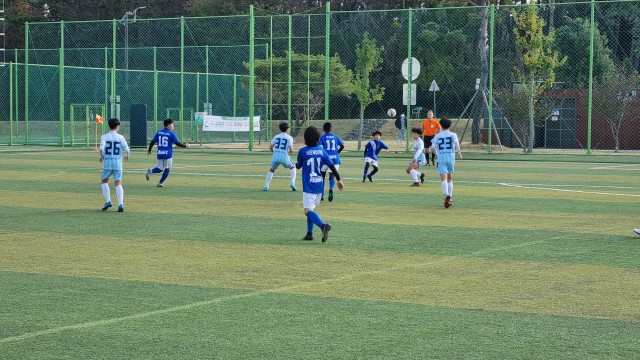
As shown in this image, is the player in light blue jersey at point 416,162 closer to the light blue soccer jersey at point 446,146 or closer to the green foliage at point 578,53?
the light blue soccer jersey at point 446,146

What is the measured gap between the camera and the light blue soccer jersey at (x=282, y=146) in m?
22.7

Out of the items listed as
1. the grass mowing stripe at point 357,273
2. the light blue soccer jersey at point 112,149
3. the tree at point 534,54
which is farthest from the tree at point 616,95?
the grass mowing stripe at point 357,273

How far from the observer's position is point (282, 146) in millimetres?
22734

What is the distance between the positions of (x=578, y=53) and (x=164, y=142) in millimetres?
35017

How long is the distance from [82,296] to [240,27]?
164ft

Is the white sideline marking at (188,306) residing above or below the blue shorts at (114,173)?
below

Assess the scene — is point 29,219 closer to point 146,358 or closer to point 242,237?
point 242,237

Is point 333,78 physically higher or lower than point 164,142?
higher

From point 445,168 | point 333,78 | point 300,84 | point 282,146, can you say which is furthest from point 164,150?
point 333,78

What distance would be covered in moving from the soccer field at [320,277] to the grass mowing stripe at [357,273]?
0.03m

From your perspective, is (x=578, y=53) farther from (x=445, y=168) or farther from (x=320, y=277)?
(x=320, y=277)

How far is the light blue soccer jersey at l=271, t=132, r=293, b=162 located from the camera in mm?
22688

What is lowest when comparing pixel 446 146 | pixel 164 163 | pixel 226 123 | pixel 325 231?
pixel 325 231

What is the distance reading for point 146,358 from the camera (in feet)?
23.8
